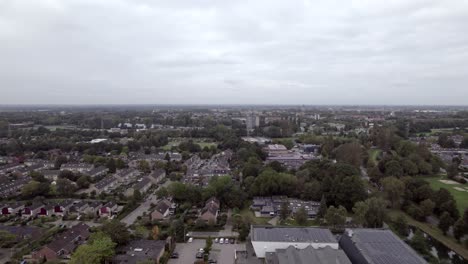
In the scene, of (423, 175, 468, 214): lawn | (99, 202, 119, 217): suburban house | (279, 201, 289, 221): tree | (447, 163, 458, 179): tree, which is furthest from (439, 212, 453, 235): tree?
(99, 202, 119, 217): suburban house

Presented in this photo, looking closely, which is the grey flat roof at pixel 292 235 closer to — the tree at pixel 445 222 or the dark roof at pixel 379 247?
the dark roof at pixel 379 247

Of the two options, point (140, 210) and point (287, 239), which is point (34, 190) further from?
point (287, 239)

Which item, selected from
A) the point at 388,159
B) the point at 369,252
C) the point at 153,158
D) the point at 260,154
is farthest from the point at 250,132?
the point at 369,252

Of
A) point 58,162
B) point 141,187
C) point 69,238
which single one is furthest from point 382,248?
point 58,162

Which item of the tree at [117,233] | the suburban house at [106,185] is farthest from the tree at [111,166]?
the tree at [117,233]

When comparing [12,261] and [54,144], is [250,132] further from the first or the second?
[12,261]

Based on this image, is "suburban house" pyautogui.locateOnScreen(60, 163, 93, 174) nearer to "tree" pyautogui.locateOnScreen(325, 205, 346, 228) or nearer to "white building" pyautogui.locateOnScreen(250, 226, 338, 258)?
"white building" pyautogui.locateOnScreen(250, 226, 338, 258)
